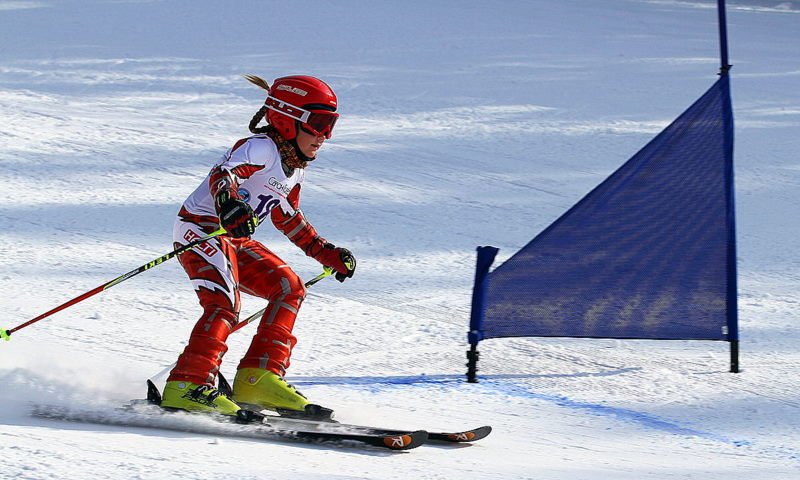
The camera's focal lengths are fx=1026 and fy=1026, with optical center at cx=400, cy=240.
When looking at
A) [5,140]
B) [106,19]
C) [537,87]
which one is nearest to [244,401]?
[5,140]

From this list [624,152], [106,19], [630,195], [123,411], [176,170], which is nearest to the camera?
[123,411]

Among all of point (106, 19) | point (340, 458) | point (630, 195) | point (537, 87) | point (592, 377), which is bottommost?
point (340, 458)

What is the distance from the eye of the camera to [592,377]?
16.2 ft

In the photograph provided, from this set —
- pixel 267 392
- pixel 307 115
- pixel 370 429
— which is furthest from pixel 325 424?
pixel 307 115

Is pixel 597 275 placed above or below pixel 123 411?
above

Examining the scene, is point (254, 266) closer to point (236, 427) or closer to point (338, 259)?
point (338, 259)

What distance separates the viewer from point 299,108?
4.02 meters

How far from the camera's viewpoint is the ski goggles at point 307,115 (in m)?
4.02

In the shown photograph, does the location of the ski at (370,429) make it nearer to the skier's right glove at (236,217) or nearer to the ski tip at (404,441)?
the ski tip at (404,441)

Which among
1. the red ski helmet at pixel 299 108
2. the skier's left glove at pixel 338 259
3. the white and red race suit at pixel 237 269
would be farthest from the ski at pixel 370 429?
the red ski helmet at pixel 299 108

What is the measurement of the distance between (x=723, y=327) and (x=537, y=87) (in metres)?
7.60

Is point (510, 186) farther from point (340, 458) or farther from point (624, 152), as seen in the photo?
point (340, 458)

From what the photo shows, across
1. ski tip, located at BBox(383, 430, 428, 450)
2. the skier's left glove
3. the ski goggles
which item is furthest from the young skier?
ski tip, located at BBox(383, 430, 428, 450)

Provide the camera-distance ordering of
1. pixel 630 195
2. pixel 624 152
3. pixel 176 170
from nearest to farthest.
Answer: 1. pixel 630 195
2. pixel 176 170
3. pixel 624 152
